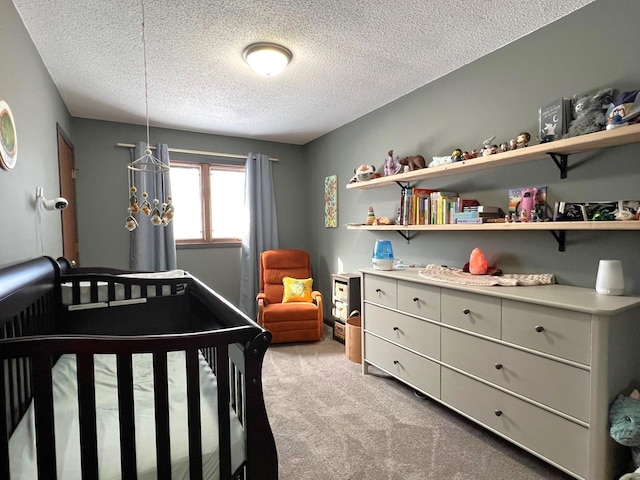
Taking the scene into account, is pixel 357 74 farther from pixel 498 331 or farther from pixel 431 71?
pixel 498 331

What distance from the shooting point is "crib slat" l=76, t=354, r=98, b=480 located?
88cm

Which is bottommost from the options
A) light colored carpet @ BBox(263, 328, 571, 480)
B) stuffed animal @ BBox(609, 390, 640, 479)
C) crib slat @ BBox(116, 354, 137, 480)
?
light colored carpet @ BBox(263, 328, 571, 480)

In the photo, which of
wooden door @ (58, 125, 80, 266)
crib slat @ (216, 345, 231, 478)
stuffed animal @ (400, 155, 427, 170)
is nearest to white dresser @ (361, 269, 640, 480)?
stuffed animal @ (400, 155, 427, 170)

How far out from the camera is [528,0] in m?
1.71

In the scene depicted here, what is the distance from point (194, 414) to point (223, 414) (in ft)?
0.28

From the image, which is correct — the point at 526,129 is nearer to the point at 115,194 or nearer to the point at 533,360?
the point at 533,360

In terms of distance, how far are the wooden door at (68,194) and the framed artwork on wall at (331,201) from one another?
2.55 meters

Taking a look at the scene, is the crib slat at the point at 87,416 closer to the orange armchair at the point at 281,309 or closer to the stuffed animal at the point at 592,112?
the stuffed animal at the point at 592,112

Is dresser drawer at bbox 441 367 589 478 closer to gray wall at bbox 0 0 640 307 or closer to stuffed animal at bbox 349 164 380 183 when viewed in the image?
gray wall at bbox 0 0 640 307

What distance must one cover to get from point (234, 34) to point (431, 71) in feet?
4.66

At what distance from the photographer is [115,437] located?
3.49 ft

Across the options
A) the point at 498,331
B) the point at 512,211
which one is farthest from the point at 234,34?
the point at 498,331

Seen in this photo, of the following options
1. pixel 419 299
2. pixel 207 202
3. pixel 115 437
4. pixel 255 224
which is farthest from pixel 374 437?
pixel 207 202

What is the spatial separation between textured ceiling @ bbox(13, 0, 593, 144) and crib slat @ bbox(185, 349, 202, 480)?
1700 millimetres
